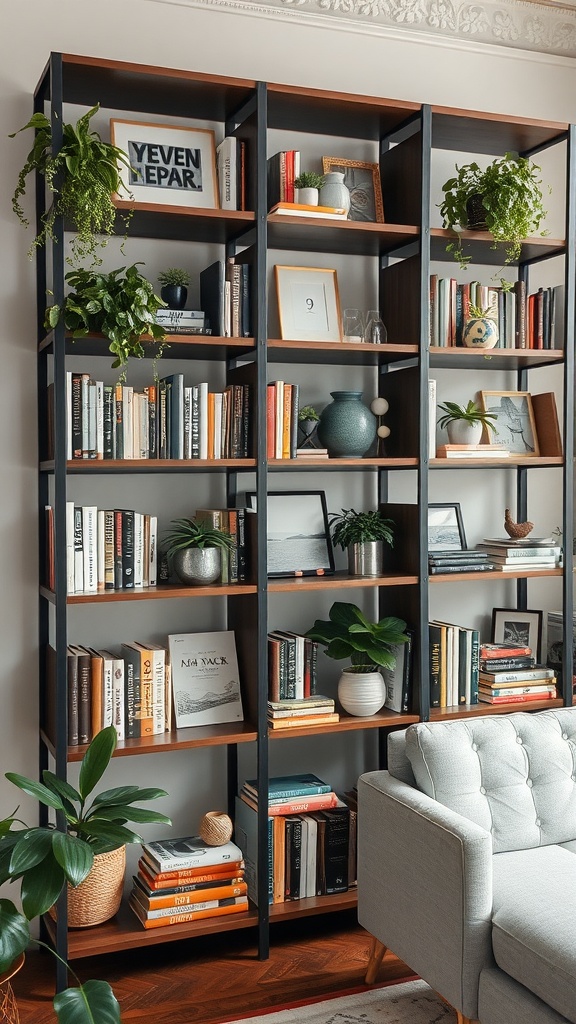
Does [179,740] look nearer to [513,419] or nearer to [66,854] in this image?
[66,854]

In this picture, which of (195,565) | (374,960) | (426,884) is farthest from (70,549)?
(374,960)

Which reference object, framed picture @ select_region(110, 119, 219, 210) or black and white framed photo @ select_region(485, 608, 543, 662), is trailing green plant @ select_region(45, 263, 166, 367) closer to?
framed picture @ select_region(110, 119, 219, 210)

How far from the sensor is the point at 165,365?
10.2 ft

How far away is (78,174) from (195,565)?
1.14 m

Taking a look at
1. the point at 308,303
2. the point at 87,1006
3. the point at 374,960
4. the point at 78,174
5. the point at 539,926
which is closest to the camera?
the point at 87,1006

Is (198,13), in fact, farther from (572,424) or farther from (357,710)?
(357,710)

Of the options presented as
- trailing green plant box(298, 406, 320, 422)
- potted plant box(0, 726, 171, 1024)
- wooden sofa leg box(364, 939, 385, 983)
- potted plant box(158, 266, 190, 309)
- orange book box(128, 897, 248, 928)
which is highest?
potted plant box(158, 266, 190, 309)

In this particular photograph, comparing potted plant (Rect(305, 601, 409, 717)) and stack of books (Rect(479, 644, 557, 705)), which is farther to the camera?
stack of books (Rect(479, 644, 557, 705))

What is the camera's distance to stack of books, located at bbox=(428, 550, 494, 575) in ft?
10.3

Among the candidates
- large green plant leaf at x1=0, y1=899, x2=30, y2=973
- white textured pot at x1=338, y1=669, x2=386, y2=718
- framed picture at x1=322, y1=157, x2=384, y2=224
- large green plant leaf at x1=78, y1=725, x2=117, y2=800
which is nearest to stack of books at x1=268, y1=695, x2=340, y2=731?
white textured pot at x1=338, y1=669, x2=386, y2=718

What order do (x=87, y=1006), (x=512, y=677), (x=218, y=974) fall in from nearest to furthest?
(x=87, y=1006) → (x=218, y=974) → (x=512, y=677)

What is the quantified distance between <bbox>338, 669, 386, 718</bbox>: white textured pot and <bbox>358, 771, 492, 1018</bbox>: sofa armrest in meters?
0.37

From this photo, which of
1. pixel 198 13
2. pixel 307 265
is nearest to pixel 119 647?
pixel 307 265

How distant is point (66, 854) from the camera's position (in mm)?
2137
